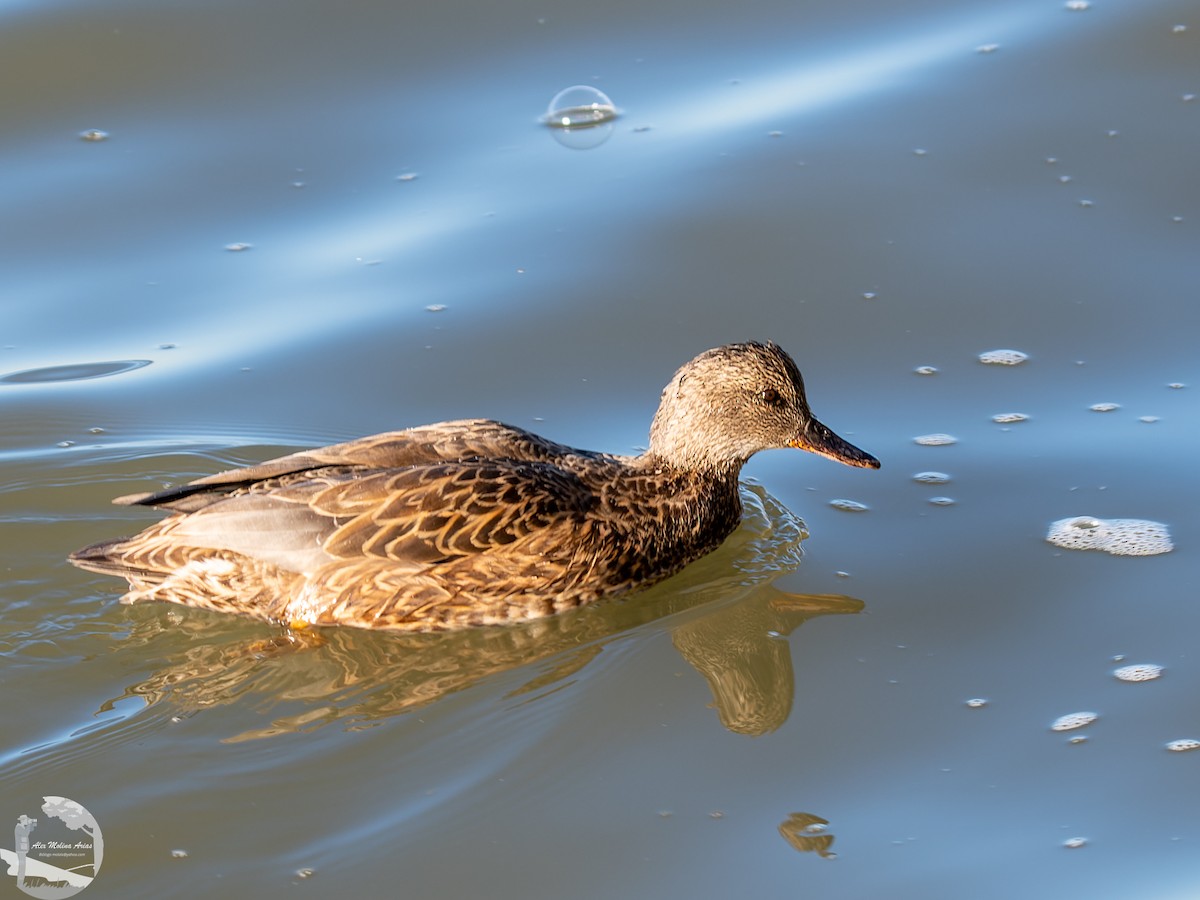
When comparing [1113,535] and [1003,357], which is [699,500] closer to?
[1113,535]

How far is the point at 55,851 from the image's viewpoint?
18.7 ft

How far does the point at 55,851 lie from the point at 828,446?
12.3 ft

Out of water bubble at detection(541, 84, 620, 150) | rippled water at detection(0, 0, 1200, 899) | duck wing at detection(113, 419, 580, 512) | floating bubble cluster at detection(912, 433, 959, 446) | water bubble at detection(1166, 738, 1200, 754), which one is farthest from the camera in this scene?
water bubble at detection(541, 84, 620, 150)

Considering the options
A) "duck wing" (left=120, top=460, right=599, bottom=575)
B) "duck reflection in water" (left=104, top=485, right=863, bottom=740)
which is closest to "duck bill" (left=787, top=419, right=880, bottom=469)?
"duck reflection in water" (left=104, top=485, right=863, bottom=740)

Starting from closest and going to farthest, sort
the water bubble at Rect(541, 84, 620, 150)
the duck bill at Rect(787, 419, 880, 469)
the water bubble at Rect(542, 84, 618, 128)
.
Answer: the duck bill at Rect(787, 419, 880, 469) < the water bubble at Rect(541, 84, 620, 150) < the water bubble at Rect(542, 84, 618, 128)

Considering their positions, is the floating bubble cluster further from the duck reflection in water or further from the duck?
the duck

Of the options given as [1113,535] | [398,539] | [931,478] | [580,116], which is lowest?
[1113,535]

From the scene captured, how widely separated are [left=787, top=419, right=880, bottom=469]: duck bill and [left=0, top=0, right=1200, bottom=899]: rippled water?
333 mm

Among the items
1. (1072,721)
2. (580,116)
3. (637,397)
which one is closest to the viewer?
(1072,721)

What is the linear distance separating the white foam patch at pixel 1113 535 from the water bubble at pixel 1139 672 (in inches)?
34.0

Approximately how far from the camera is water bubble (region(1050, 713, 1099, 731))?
6262mm

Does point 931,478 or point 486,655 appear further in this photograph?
point 931,478

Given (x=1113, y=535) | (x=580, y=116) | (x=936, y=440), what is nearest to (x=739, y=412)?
(x=936, y=440)

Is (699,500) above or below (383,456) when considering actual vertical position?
below
